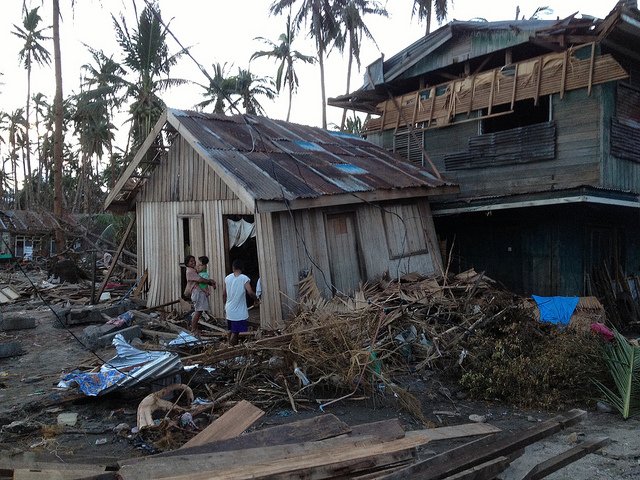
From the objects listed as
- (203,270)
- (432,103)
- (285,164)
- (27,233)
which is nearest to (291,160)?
(285,164)

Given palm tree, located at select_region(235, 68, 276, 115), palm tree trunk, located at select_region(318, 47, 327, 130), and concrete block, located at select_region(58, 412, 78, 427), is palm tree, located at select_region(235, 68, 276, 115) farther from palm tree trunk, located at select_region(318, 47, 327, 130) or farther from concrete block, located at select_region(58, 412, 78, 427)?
concrete block, located at select_region(58, 412, 78, 427)

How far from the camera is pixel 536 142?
1181cm

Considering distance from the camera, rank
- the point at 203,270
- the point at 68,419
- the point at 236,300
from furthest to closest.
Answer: the point at 203,270 → the point at 236,300 → the point at 68,419

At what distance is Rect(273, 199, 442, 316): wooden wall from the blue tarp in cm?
284

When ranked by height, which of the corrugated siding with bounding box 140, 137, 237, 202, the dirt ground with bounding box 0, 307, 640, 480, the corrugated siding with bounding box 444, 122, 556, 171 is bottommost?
the dirt ground with bounding box 0, 307, 640, 480

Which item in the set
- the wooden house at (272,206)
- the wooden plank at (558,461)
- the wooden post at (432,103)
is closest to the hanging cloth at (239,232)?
the wooden house at (272,206)

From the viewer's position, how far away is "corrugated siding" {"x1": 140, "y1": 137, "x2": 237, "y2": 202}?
10.4m

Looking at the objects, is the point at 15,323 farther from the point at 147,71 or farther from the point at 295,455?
the point at 147,71

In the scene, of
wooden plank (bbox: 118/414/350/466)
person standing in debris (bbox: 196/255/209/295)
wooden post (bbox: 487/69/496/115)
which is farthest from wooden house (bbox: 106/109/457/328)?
wooden plank (bbox: 118/414/350/466)

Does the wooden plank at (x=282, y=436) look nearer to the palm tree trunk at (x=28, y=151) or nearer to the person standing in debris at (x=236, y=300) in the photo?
the person standing in debris at (x=236, y=300)

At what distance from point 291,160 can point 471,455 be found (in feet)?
25.8

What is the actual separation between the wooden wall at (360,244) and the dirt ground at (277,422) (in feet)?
9.33

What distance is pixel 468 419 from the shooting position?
6305mm

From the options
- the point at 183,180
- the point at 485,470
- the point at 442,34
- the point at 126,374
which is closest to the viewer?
the point at 485,470
